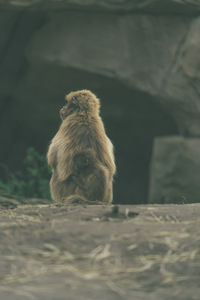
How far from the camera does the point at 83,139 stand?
6.37 m

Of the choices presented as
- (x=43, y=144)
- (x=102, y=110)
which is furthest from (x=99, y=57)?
(x=43, y=144)

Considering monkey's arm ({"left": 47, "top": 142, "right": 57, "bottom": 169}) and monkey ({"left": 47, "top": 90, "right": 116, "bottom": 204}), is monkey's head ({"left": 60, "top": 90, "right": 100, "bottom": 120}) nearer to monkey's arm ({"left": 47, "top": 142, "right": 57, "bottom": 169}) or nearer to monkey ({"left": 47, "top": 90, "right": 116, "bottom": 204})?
monkey ({"left": 47, "top": 90, "right": 116, "bottom": 204})

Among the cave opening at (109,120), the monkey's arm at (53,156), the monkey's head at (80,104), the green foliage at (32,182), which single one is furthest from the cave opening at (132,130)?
the monkey's arm at (53,156)

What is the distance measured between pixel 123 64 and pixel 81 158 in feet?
13.0

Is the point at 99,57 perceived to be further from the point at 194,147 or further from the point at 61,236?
the point at 61,236

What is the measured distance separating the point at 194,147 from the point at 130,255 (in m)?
6.07

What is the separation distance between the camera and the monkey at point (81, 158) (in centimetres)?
619

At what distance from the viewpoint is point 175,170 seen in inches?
379

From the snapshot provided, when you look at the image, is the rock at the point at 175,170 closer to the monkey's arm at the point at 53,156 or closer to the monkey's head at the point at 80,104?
the monkey's head at the point at 80,104

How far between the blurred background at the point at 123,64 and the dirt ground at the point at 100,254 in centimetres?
484

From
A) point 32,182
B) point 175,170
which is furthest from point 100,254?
point 32,182

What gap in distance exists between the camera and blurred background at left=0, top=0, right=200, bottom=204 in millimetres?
9477

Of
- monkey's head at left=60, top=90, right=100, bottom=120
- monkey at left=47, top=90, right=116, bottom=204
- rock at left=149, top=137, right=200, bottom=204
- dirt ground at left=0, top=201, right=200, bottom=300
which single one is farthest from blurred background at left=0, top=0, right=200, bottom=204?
dirt ground at left=0, top=201, right=200, bottom=300

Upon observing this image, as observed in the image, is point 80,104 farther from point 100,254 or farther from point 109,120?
point 109,120
